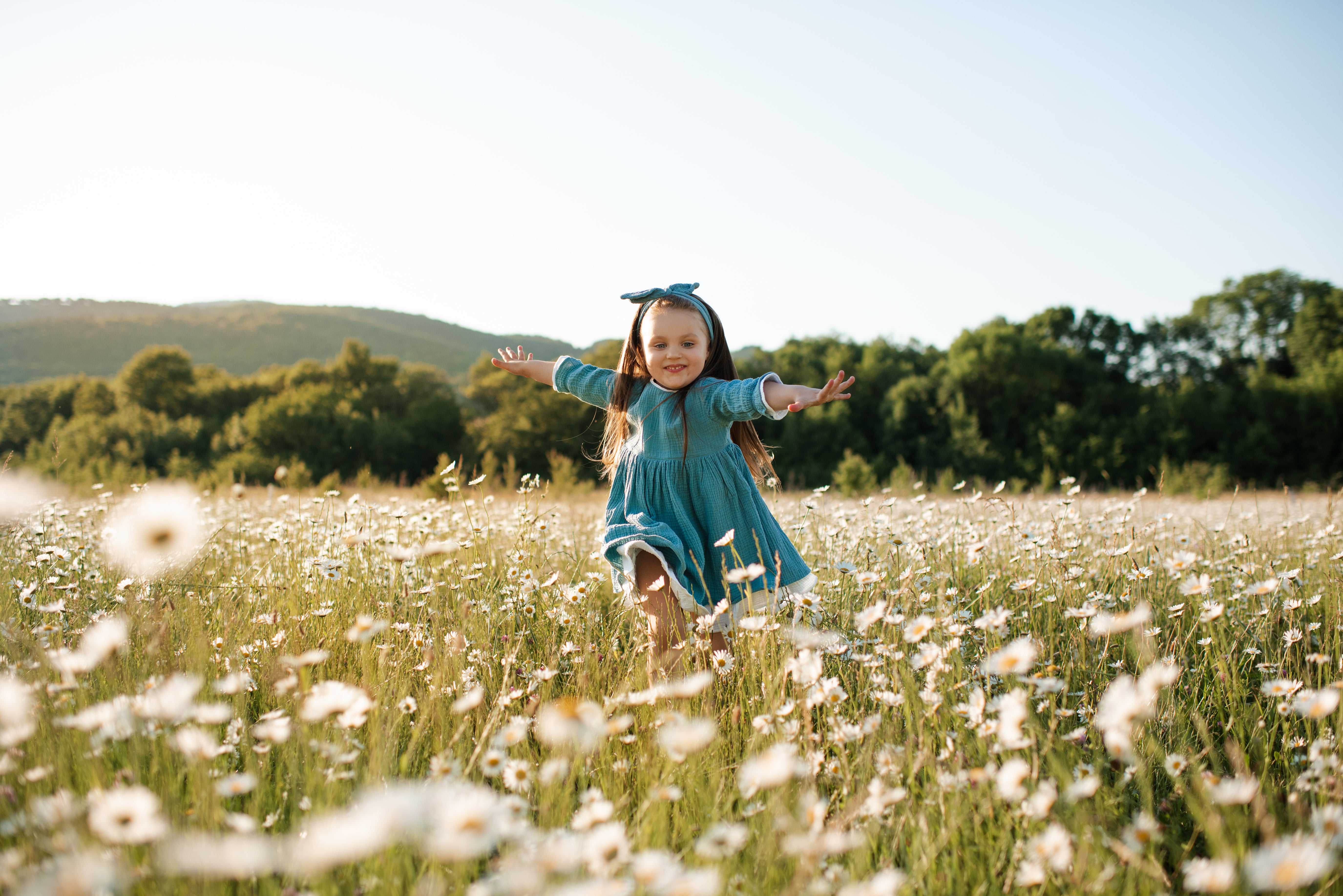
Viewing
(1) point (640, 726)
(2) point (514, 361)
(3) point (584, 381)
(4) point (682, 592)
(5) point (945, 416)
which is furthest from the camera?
(5) point (945, 416)

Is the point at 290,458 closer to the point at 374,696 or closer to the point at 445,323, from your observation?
the point at 374,696

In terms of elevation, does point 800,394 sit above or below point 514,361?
below

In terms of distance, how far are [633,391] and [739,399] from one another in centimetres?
67

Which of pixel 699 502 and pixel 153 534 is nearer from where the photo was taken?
pixel 153 534

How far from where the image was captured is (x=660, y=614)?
2965mm

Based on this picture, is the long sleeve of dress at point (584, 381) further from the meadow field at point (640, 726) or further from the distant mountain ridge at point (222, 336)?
the distant mountain ridge at point (222, 336)

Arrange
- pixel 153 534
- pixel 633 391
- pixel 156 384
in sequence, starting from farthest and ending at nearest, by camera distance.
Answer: pixel 156 384, pixel 633 391, pixel 153 534

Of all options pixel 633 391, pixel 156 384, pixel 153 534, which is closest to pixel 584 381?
pixel 633 391

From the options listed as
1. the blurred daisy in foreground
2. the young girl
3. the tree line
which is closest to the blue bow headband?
the young girl

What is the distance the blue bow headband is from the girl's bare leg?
112 centimetres

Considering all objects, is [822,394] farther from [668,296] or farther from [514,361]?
[514,361]

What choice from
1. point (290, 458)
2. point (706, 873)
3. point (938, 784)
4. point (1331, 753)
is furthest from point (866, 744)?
point (290, 458)

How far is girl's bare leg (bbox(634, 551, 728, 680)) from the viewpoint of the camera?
2799 mm

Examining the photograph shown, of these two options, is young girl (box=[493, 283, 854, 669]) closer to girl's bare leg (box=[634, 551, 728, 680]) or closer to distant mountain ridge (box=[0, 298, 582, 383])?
girl's bare leg (box=[634, 551, 728, 680])
